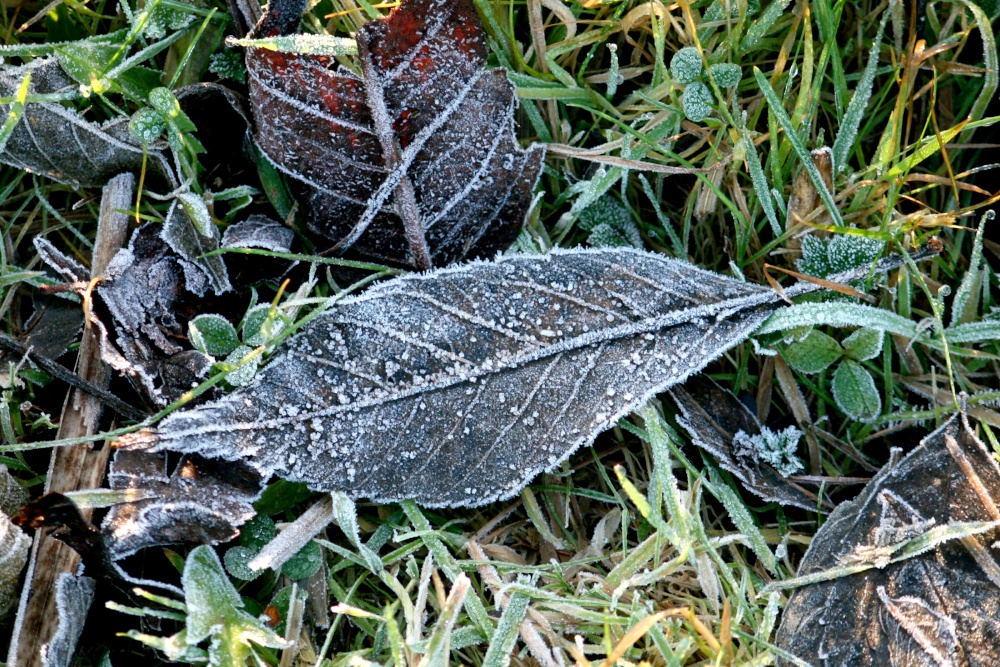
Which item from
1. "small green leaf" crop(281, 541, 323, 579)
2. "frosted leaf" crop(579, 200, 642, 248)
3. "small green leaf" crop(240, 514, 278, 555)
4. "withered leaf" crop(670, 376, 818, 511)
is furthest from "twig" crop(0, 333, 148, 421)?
"withered leaf" crop(670, 376, 818, 511)

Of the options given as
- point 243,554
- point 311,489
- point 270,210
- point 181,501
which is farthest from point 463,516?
point 270,210

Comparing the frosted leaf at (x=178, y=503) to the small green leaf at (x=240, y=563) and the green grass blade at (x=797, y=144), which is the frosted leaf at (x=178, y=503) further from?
the green grass blade at (x=797, y=144)

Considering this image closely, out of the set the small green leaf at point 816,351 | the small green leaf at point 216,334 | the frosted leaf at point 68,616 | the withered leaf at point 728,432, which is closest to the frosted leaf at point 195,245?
the small green leaf at point 216,334

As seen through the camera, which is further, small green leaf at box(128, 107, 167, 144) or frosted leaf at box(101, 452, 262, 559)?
small green leaf at box(128, 107, 167, 144)

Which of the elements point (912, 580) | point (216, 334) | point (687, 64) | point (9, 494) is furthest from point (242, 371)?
point (912, 580)

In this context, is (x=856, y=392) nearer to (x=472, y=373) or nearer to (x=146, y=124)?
(x=472, y=373)

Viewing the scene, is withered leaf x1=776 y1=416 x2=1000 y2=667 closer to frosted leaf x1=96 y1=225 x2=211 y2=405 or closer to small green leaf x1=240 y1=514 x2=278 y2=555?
small green leaf x1=240 y1=514 x2=278 y2=555

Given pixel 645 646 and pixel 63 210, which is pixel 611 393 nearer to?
pixel 645 646
